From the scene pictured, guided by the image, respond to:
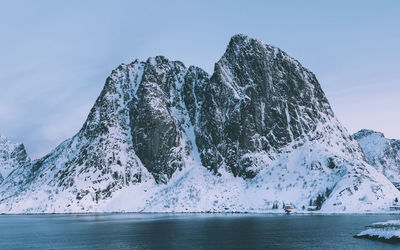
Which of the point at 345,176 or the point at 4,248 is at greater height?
the point at 345,176

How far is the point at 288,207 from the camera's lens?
181 metres

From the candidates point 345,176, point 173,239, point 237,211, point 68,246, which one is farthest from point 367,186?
point 68,246

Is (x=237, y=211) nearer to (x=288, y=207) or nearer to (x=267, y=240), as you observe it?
(x=288, y=207)

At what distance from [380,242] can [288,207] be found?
367ft

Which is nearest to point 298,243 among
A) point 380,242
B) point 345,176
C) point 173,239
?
point 380,242

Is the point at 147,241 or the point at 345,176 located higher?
the point at 345,176

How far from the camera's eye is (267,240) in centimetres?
7544

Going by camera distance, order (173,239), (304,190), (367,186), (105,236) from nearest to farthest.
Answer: (173,239) → (105,236) → (367,186) → (304,190)

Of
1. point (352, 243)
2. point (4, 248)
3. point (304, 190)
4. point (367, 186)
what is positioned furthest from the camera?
point (304, 190)

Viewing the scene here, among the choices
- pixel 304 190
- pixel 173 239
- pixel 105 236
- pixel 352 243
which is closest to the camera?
pixel 352 243

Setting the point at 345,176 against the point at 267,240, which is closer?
the point at 267,240

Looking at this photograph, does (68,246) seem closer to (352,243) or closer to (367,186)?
(352,243)

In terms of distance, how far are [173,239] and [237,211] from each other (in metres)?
120

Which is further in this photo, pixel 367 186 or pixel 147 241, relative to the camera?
pixel 367 186
